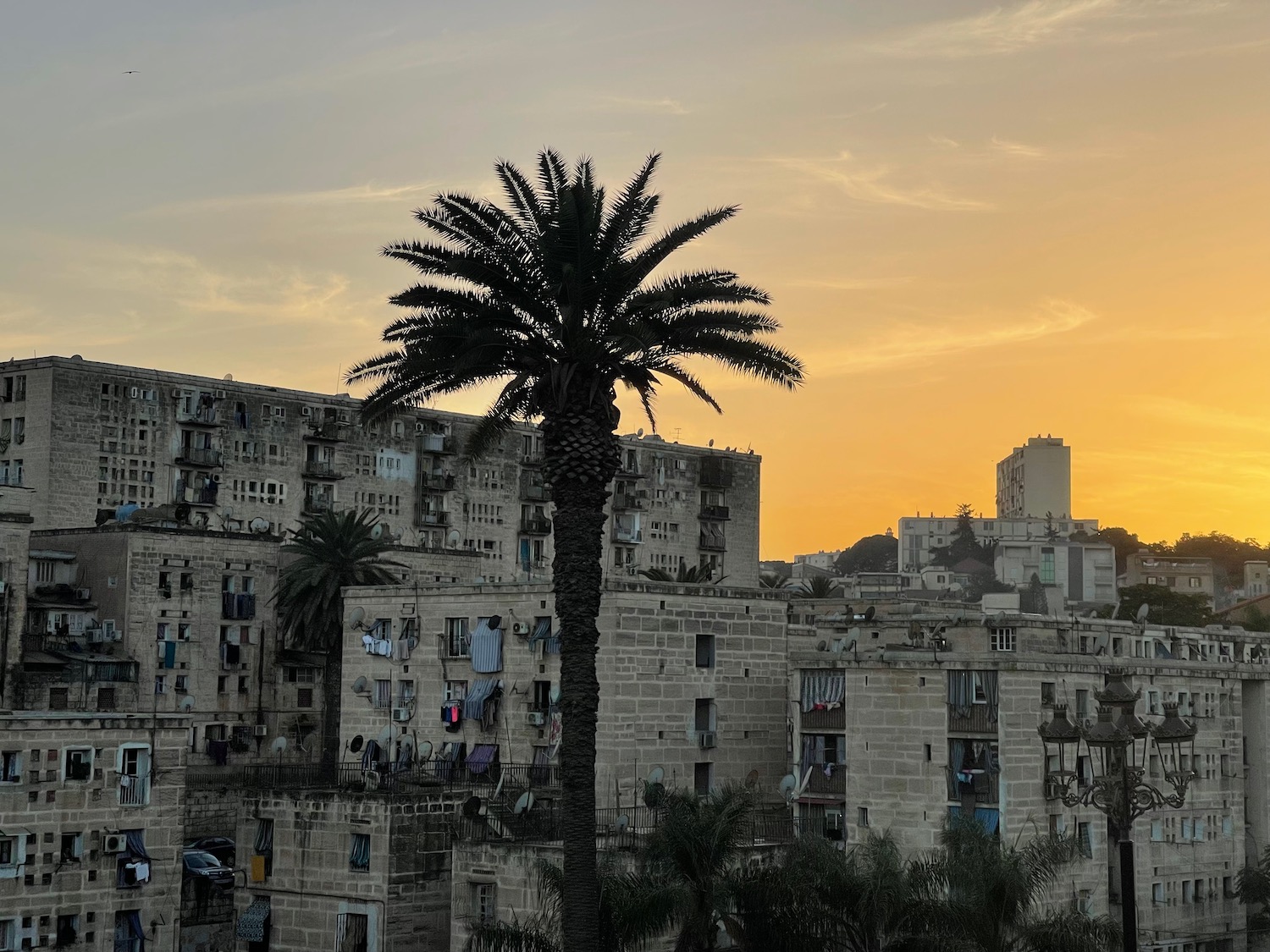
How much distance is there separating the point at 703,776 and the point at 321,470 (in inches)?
2016

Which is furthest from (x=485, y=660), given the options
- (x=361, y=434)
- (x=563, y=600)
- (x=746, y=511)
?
(x=746, y=511)

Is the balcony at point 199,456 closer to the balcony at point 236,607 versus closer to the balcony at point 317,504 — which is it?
the balcony at point 317,504

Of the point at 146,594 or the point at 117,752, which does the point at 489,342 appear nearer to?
the point at 117,752

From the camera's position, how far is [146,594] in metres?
78.9

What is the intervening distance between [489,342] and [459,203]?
10.8ft

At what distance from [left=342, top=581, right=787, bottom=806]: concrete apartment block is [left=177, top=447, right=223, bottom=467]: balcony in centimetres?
3529

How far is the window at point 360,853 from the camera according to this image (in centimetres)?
5219

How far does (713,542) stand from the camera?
129125 mm

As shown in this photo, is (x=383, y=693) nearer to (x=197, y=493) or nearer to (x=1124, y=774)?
(x=197, y=493)

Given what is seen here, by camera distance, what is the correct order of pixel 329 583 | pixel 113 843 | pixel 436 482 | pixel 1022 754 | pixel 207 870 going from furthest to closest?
pixel 436 482 → pixel 329 583 → pixel 207 870 → pixel 113 843 → pixel 1022 754

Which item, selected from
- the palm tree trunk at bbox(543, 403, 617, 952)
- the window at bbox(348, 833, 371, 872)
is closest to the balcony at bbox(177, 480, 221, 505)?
the window at bbox(348, 833, 371, 872)

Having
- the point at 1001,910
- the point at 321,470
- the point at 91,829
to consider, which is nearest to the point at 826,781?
the point at 1001,910

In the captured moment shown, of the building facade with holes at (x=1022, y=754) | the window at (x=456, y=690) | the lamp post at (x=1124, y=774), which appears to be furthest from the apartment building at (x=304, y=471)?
the lamp post at (x=1124, y=774)

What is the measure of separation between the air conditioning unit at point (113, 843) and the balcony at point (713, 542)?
7806 centimetres
